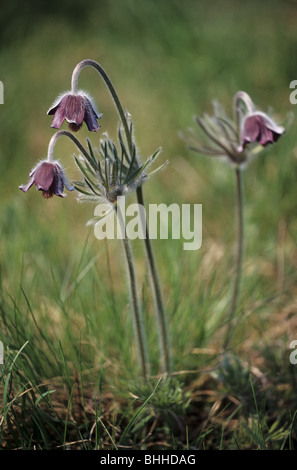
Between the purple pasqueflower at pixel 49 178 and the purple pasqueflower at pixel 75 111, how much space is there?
0.33 feet

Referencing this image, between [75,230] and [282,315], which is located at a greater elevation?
[75,230]

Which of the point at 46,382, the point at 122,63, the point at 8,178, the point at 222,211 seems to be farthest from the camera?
the point at 122,63

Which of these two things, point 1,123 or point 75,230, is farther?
point 1,123

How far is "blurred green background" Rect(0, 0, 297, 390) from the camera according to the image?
6.33ft

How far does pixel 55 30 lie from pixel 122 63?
0.87 metres

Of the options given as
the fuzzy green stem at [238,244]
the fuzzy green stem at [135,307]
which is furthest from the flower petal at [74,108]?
the fuzzy green stem at [238,244]

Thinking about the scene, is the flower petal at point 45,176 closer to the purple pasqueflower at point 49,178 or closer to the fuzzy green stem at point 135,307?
the purple pasqueflower at point 49,178

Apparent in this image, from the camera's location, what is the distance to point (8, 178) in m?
2.96

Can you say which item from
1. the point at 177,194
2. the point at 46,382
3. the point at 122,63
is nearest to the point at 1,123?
the point at 122,63

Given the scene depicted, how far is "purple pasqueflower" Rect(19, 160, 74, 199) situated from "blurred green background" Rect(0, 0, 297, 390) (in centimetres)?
34

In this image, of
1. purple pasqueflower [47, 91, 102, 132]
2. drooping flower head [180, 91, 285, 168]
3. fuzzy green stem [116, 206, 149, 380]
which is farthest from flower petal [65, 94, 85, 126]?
drooping flower head [180, 91, 285, 168]

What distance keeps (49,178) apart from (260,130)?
636mm

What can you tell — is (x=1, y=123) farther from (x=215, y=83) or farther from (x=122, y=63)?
(x=215, y=83)

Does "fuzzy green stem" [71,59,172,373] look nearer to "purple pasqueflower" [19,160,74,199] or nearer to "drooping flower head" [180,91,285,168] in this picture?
"purple pasqueflower" [19,160,74,199]
